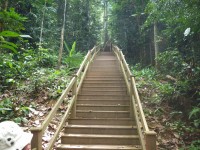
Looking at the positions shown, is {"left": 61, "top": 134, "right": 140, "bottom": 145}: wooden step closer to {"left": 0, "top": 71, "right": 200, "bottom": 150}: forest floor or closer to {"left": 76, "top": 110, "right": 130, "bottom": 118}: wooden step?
{"left": 0, "top": 71, "right": 200, "bottom": 150}: forest floor

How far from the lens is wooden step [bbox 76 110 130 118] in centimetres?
635

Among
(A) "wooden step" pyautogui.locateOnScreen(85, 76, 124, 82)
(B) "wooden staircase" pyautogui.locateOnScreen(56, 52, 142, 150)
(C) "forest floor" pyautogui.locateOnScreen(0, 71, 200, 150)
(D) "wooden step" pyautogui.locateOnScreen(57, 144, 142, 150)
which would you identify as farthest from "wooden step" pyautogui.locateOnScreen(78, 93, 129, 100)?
(D) "wooden step" pyautogui.locateOnScreen(57, 144, 142, 150)

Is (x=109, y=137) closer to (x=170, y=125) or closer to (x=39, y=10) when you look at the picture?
(x=170, y=125)

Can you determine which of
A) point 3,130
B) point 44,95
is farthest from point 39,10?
point 3,130

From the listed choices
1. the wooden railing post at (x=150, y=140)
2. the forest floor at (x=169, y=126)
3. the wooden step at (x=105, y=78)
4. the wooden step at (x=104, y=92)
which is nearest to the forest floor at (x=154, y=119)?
the forest floor at (x=169, y=126)

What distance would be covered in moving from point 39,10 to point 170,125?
437 inches

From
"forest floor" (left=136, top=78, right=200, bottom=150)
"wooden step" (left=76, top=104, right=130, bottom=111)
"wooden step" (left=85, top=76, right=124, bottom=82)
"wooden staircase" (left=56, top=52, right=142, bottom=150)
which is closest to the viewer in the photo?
"wooden staircase" (left=56, top=52, right=142, bottom=150)

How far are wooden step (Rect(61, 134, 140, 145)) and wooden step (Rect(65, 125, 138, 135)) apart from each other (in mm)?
328

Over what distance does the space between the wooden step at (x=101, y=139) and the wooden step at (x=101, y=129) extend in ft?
1.08

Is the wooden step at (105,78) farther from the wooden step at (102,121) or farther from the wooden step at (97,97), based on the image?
the wooden step at (102,121)

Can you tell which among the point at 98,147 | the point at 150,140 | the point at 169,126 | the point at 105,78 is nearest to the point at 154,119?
the point at 169,126

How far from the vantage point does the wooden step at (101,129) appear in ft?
17.9

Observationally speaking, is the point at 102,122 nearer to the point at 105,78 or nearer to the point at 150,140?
the point at 150,140

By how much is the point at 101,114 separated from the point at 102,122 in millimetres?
475
